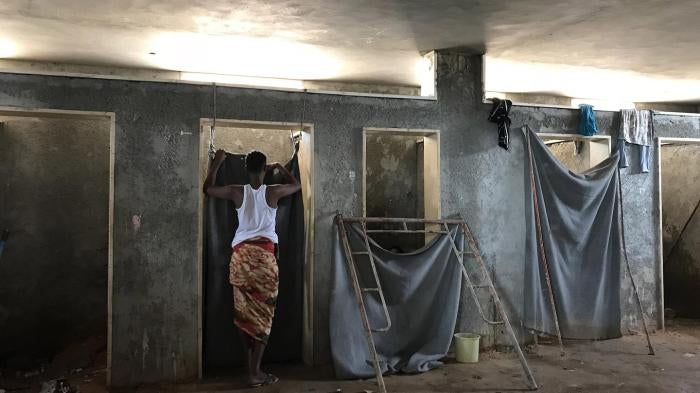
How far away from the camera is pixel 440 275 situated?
4.89 m

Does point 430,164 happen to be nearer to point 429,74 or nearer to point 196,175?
point 429,74

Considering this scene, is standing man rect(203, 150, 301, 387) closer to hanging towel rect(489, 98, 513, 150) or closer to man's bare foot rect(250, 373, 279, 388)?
man's bare foot rect(250, 373, 279, 388)

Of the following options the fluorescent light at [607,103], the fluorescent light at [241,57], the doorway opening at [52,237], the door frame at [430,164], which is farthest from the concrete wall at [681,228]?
the doorway opening at [52,237]

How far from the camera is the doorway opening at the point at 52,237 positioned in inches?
209

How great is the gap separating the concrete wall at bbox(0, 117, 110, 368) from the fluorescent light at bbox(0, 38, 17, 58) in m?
0.63

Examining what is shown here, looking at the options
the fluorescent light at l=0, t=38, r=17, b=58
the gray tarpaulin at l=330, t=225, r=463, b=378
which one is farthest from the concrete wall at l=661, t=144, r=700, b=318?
the fluorescent light at l=0, t=38, r=17, b=58

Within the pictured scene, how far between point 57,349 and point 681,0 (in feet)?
20.3

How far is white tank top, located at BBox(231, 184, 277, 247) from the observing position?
4.38m

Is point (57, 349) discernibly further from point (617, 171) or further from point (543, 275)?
point (617, 171)

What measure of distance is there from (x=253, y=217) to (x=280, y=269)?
0.71 metres

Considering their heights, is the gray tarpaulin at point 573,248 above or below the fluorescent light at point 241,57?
below

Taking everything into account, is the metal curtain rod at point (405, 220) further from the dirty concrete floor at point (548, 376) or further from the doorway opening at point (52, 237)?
the doorway opening at point (52, 237)

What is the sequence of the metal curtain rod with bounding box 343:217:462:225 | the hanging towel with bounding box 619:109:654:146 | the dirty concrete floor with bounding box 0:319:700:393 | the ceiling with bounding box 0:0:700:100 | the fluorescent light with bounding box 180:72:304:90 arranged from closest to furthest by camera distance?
the ceiling with bounding box 0:0:700:100
the dirty concrete floor with bounding box 0:319:700:393
the metal curtain rod with bounding box 343:217:462:225
the hanging towel with bounding box 619:109:654:146
the fluorescent light with bounding box 180:72:304:90

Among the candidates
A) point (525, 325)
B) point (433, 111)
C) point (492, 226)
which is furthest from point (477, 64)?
point (525, 325)
